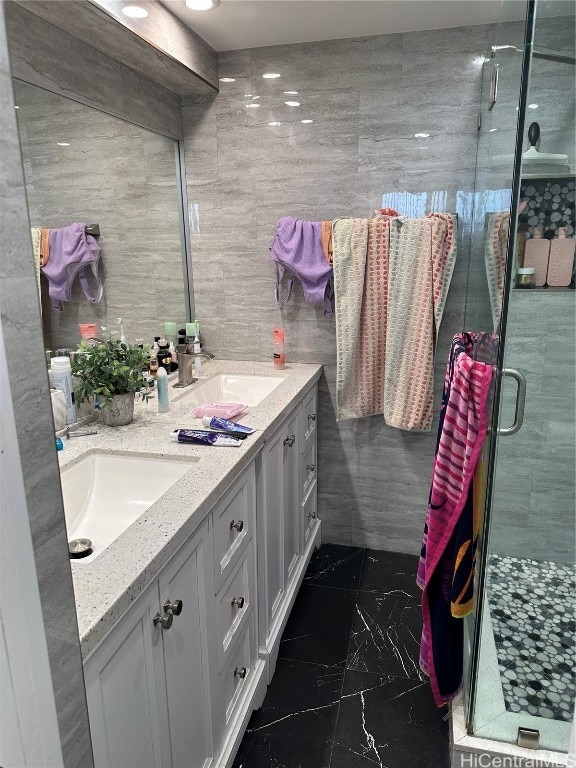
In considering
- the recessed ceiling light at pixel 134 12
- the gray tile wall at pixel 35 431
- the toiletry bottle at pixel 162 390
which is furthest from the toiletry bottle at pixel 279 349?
the gray tile wall at pixel 35 431

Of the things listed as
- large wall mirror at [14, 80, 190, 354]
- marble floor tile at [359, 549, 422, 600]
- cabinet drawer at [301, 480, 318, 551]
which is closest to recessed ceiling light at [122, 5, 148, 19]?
large wall mirror at [14, 80, 190, 354]

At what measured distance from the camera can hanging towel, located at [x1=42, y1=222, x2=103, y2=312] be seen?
175cm

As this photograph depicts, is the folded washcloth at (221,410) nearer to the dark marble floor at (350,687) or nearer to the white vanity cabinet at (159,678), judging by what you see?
the white vanity cabinet at (159,678)

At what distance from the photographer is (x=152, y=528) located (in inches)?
45.6

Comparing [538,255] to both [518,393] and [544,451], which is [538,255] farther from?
[544,451]

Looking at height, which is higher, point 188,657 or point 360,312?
point 360,312

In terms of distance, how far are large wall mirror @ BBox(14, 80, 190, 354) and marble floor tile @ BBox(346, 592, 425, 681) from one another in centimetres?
151

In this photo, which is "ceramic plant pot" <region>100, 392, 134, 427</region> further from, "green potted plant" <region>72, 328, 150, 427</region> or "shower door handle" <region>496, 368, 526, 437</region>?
"shower door handle" <region>496, 368, 526, 437</region>

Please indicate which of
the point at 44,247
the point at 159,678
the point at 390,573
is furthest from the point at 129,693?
the point at 390,573

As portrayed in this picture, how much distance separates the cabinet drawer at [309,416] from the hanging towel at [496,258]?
3.43ft

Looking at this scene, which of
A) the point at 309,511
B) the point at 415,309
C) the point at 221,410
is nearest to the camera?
the point at 221,410

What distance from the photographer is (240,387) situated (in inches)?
100

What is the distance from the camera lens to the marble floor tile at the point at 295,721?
1676 mm

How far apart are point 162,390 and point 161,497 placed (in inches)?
29.0
